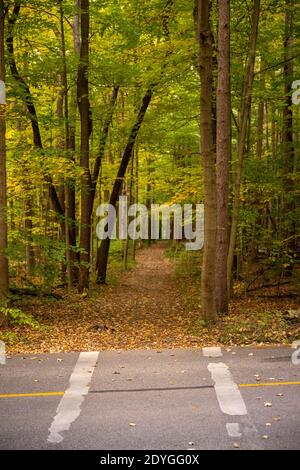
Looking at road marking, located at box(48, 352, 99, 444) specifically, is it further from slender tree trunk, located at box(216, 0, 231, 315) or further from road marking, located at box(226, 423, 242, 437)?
slender tree trunk, located at box(216, 0, 231, 315)

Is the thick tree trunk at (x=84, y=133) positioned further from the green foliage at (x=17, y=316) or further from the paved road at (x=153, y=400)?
the paved road at (x=153, y=400)

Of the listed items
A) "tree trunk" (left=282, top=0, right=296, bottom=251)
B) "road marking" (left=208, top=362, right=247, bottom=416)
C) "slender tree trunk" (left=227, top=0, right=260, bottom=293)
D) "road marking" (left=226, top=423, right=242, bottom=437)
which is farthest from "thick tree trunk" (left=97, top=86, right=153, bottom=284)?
"road marking" (left=226, top=423, right=242, bottom=437)

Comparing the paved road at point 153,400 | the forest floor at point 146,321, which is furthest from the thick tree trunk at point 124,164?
the paved road at point 153,400

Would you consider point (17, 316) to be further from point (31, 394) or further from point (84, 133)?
point (84, 133)

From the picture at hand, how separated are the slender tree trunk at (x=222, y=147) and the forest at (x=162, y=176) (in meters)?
0.03

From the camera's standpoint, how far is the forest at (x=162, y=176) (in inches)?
432

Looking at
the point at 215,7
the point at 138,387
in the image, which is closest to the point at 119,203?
the point at 215,7

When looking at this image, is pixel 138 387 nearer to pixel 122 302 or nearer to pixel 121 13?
pixel 122 302

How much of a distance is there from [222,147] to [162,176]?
9045 millimetres

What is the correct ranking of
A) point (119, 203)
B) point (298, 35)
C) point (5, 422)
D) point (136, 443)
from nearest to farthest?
point (136, 443) < point (5, 422) < point (298, 35) < point (119, 203)

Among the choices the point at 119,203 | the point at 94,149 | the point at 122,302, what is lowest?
the point at 122,302

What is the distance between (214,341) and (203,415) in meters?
3.82

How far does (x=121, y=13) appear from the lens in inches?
619

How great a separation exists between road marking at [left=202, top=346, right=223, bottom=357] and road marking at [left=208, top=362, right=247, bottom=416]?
51cm
